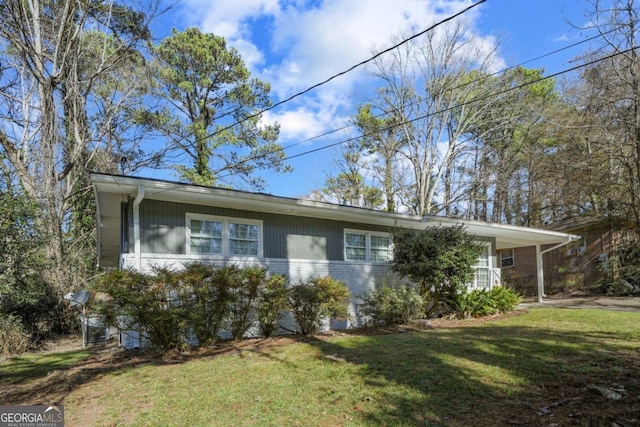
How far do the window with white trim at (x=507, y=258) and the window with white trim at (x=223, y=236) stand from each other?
2028 centimetres

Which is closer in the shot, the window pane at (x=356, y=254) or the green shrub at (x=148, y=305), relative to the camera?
the green shrub at (x=148, y=305)

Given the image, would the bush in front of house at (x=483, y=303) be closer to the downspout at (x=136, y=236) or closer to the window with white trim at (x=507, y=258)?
the downspout at (x=136, y=236)

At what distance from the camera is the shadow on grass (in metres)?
3.78

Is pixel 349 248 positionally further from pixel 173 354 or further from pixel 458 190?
pixel 458 190

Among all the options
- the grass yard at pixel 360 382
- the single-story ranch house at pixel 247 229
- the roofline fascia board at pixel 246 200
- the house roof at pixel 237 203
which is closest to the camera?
the grass yard at pixel 360 382

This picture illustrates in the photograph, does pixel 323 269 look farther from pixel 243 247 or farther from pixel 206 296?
pixel 206 296

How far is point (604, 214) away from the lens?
20.7m

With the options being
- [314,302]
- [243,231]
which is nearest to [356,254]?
[314,302]

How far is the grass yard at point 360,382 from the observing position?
12.9ft

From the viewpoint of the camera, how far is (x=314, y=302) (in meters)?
8.62

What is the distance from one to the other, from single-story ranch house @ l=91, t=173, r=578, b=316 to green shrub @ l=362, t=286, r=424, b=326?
569 mm

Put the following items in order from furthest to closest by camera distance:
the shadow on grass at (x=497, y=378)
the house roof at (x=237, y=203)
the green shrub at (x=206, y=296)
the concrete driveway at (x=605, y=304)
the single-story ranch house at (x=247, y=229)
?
the concrete driveway at (x=605, y=304)
the single-story ranch house at (x=247, y=229)
the house roof at (x=237, y=203)
the green shrub at (x=206, y=296)
the shadow on grass at (x=497, y=378)

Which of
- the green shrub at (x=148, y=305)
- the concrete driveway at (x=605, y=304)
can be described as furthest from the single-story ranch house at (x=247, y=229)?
the concrete driveway at (x=605, y=304)

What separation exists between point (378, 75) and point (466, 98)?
5469 mm
